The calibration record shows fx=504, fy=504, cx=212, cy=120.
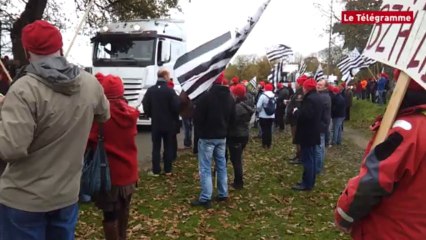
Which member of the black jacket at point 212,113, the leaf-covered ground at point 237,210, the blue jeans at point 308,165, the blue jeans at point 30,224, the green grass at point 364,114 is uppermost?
the black jacket at point 212,113

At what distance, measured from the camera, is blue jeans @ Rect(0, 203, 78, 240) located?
3229 millimetres

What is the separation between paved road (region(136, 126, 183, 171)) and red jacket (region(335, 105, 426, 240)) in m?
8.27

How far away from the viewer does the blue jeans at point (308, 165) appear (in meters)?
9.02

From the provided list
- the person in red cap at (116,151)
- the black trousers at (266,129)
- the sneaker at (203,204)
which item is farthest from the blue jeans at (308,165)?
the black trousers at (266,129)

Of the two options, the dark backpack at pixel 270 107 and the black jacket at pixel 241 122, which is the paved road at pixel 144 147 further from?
the dark backpack at pixel 270 107

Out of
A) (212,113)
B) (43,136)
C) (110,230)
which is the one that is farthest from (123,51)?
(43,136)

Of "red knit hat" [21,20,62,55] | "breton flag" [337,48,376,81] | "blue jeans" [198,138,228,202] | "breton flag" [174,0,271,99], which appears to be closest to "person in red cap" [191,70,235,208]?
"blue jeans" [198,138,228,202]

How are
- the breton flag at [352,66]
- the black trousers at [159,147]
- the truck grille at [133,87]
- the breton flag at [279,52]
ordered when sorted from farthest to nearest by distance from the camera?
the breton flag at [279,52]
the breton flag at [352,66]
the truck grille at [133,87]
the black trousers at [159,147]

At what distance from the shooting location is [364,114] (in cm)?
2967

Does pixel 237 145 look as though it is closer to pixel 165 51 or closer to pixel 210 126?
pixel 210 126

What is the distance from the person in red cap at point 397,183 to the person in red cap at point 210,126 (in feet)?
15.9

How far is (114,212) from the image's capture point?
501 cm

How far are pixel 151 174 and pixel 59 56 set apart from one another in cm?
672

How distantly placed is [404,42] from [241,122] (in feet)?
22.5
